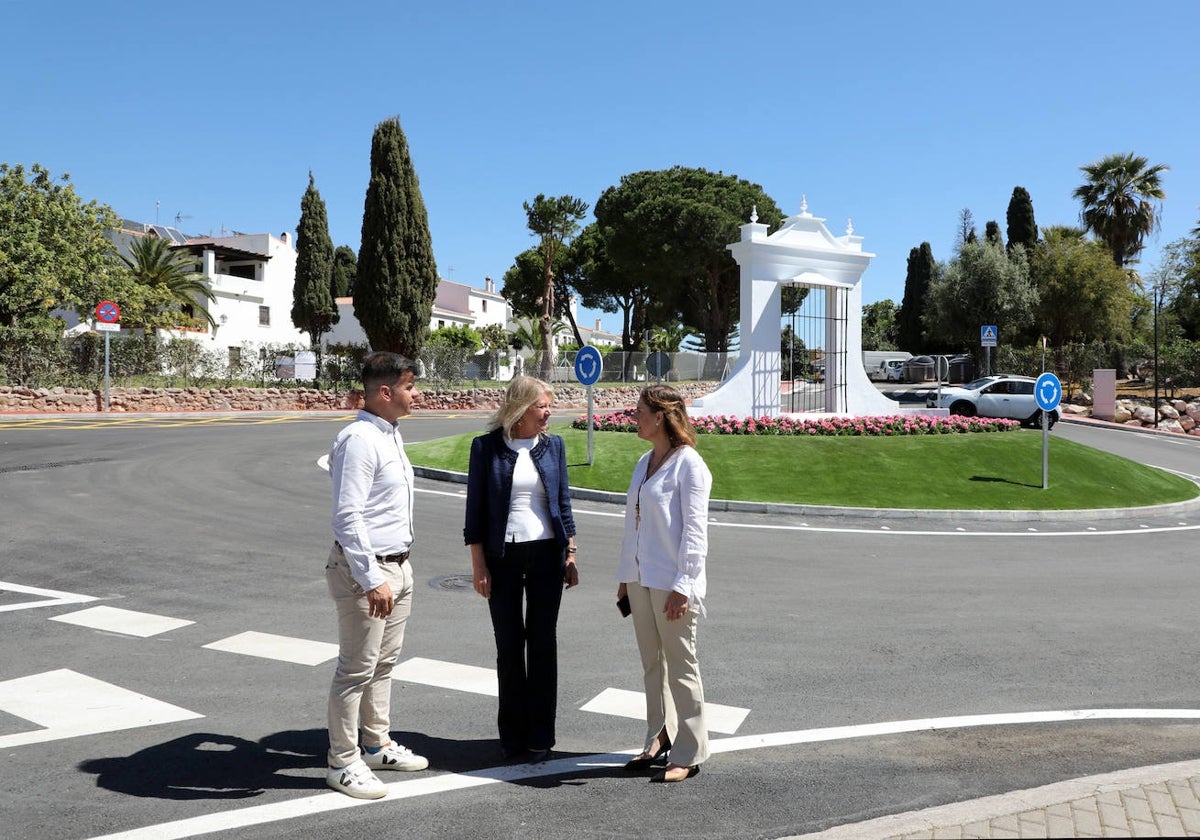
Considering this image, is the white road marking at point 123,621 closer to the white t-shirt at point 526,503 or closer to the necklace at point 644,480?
the white t-shirt at point 526,503

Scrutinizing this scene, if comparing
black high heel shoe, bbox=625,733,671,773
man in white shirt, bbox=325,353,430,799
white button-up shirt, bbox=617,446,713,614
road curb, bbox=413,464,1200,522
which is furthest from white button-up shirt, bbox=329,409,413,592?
road curb, bbox=413,464,1200,522

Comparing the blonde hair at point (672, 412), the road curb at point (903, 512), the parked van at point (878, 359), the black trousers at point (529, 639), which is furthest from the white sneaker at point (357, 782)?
the parked van at point (878, 359)

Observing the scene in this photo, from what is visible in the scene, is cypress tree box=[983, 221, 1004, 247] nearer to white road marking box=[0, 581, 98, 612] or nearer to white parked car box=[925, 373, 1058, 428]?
white parked car box=[925, 373, 1058, 428]

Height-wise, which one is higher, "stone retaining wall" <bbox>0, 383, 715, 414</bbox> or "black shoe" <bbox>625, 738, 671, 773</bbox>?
"stone retaining wall" <bbox>0, 383, 715, 414</bbox>

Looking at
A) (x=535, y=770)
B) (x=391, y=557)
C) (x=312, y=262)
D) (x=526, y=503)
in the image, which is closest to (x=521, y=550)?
(x=526, y=503)

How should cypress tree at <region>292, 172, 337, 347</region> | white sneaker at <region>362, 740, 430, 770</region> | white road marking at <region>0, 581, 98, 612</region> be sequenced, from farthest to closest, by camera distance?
cypress tree at <region>292, 172, 337, 347</region> → white road marking at <region>0, 581, 98, 612</region> → white sneaker at <region>362, 740, 430, 770</region>

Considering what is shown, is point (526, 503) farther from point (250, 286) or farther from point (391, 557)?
point (250, 286)

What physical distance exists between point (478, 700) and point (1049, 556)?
7.96 metres

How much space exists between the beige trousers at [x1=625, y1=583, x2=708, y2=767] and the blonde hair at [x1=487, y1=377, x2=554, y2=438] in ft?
3.22

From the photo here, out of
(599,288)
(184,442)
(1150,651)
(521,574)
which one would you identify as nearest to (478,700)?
(521,574)

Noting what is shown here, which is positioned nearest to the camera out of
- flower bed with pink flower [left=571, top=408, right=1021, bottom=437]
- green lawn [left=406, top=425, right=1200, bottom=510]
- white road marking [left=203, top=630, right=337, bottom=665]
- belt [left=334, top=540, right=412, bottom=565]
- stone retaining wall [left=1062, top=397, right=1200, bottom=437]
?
belt [left=334, top=540, right=412, bottom=565]

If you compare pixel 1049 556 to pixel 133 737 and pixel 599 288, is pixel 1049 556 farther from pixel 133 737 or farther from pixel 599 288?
pixel 599 288

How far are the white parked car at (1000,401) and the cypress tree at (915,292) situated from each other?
42220mm

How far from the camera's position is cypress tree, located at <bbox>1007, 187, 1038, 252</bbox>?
188 feet
